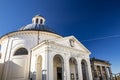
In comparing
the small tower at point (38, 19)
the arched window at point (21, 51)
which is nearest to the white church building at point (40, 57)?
the arched window at point (21, 51)

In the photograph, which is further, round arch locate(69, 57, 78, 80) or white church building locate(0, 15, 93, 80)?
round arch locate(69, 57, 78, 80)

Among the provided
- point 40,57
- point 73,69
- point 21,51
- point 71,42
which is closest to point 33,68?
point 40,57

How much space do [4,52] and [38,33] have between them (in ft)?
→ 22.6

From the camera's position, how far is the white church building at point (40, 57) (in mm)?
15445

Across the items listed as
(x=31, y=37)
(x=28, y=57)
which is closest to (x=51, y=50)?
(x=28, y=57)

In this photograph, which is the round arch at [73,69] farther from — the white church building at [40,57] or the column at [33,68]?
the column at [33,68]

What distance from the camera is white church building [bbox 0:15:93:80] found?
1544 centimetres

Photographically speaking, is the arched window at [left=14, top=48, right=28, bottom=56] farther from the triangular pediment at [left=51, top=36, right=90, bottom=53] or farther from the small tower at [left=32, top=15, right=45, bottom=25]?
the small tower at [left=32, top=15, right=45, bottom=25]

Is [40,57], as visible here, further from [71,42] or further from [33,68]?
[71,42]

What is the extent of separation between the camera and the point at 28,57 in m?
18.0

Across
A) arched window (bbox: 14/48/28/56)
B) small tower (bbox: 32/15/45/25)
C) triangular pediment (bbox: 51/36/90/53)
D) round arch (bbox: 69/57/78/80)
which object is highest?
small tower (bbox: 32/15/45/25)

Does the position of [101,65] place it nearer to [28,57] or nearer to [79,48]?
[79,48]

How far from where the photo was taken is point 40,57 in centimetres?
1692

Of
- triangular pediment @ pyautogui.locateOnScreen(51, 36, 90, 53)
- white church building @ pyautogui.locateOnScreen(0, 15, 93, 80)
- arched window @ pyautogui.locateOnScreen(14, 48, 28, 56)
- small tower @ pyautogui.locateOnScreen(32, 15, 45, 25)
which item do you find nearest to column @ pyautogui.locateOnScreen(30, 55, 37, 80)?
white church building @ pyautogui.locateOnScreen(0, 15, 93, 80)
